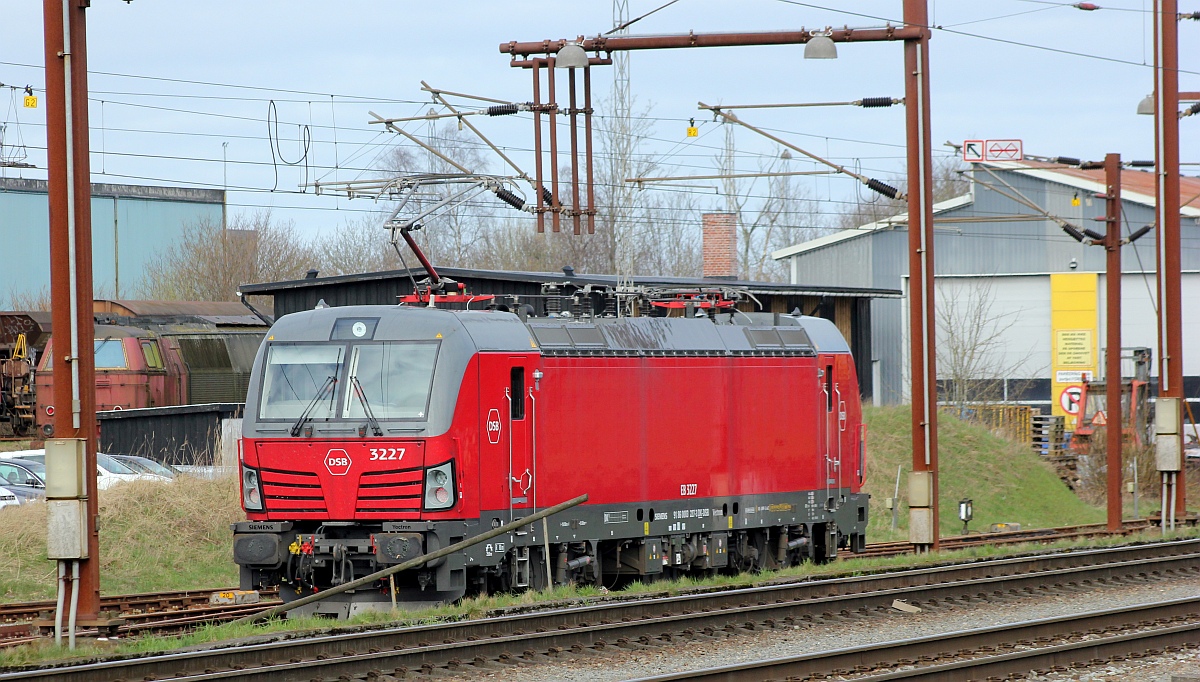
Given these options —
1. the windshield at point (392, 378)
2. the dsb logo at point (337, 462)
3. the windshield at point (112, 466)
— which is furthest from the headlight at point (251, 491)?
the windshield at point (112, 466)

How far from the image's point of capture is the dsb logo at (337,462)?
14703mm

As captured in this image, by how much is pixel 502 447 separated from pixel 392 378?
4.59 ft

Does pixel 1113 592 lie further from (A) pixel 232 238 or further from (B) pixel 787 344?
(A) pixel 232 238

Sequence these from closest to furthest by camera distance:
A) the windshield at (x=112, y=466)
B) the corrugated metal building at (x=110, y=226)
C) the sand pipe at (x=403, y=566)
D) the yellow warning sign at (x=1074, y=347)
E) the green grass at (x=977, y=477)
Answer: the sand pipe at (x=403, y=566), the windshield at (x=112, y=466), the green grass at (x=977, y=477), the yellow warning sign at (x=1074, y=347), the corrugated metal building at (x=110, y=226)

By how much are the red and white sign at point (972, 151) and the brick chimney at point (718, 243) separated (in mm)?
17314

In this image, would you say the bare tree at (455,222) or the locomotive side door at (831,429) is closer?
the locomotive side door at (831,429)

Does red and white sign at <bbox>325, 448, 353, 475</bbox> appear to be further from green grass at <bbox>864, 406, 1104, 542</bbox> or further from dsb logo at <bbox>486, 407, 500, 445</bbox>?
green grass at <bbox>864, 406, 1104, 542</bbox>

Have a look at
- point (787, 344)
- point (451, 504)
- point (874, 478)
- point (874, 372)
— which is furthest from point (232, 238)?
point (451, 504)

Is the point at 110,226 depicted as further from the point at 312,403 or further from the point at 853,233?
the point at 312,403

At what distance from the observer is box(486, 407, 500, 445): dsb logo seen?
1516cm

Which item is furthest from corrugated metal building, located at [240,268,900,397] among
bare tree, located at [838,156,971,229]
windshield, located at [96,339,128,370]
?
bare tree, located at [838,156,971,229]

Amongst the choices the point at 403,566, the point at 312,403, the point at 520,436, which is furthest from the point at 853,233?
the point at 403,566

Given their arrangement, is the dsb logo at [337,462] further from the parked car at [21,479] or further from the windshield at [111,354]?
the windshield at [111,354]

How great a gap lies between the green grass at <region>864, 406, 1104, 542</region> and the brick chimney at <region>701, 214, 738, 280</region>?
649cm
